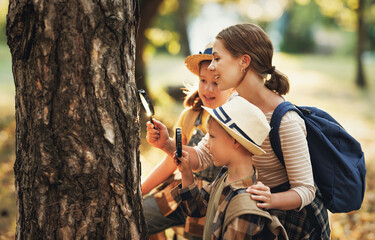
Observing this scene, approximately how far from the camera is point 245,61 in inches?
91.0

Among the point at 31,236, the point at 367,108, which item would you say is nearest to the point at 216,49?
the point at 31,236

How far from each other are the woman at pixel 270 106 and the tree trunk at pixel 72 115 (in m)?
0.66

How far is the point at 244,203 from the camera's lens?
1.87 meters

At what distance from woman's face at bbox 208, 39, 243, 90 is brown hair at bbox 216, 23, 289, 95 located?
1.3 inches

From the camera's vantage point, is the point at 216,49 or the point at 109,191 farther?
the point at 216,49

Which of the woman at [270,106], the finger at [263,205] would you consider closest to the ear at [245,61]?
the woman at [270,106]

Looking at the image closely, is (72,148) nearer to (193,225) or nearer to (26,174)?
(26,174)

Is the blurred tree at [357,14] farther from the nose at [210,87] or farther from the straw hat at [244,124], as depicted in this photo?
the straw hat at [244,124]

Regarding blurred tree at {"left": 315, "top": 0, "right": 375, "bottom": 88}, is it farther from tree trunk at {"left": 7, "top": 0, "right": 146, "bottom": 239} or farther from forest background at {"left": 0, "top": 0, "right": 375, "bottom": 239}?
tree trunk at {"left": 7, "top": 0, "right": 146, "bottom": 239}

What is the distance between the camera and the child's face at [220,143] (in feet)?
6.59

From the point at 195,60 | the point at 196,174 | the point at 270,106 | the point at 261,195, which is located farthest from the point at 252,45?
the point at 196,174

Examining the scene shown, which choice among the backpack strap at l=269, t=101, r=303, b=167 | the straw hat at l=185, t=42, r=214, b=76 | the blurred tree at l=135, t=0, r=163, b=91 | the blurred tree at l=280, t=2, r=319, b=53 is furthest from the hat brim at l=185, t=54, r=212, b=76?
the blurred tree at l=280, t=2, r=319, b=53

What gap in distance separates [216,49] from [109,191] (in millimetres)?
1136

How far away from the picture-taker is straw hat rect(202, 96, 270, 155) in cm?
192
